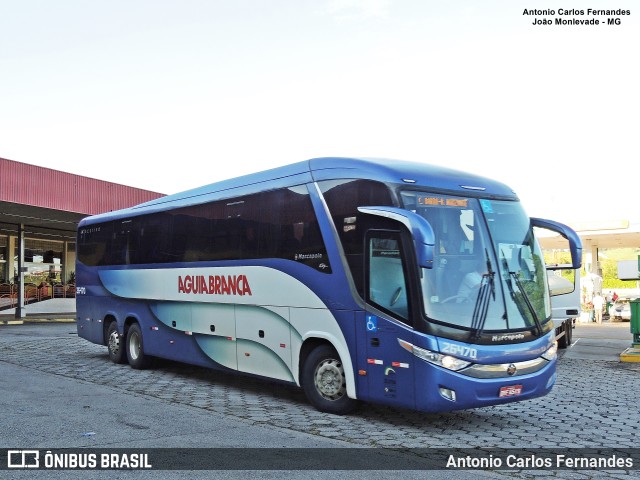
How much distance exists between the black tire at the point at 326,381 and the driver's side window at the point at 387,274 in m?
1.19

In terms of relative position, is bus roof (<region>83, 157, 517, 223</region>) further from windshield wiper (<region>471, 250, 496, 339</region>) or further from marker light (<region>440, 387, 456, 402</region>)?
marker light (<region>440, 387, 456, 402</region>)

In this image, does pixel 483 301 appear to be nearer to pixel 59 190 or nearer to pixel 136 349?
pixel 136 349

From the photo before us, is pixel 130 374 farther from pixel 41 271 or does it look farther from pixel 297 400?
pixel 41 271

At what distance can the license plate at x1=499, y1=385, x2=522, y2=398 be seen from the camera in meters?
8.03

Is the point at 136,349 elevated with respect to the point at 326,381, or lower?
lower

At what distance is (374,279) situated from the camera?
852 centimetres

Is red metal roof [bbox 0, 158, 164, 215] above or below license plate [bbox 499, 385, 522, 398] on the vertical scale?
above

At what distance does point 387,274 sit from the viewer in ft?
27.5

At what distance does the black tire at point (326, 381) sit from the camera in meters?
9.05

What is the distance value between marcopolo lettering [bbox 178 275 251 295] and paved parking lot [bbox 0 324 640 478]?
1.65m

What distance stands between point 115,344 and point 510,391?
9.78m

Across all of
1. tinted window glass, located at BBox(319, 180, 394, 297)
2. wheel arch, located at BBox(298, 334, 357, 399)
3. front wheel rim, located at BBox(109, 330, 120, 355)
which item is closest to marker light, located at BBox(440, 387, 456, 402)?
wheel arch, located at BBox(298, 334, 357, 399)

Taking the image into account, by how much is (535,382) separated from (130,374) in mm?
8176

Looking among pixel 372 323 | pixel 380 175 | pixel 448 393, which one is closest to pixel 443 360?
pixel 448 393
